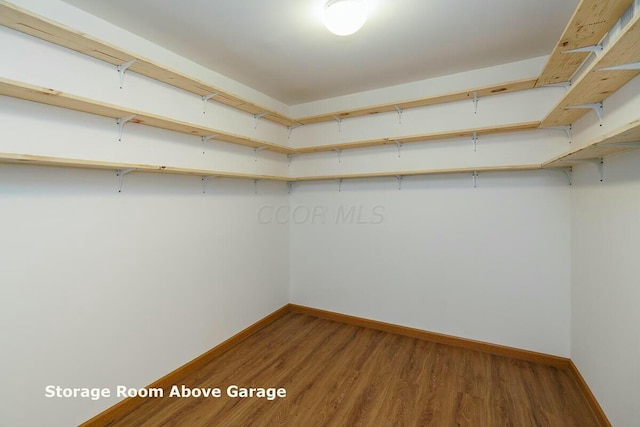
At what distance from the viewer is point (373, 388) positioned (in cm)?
227

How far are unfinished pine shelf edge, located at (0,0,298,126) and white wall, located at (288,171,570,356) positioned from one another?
1677mm

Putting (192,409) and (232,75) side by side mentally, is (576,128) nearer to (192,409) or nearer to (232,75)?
(232,75)

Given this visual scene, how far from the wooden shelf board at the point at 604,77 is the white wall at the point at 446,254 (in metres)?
0.77

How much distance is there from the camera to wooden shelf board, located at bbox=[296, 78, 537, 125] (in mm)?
2383

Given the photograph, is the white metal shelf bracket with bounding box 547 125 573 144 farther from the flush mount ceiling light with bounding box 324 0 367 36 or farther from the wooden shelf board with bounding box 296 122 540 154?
the flush mount ceiling light with bounding box 324 0 367 36

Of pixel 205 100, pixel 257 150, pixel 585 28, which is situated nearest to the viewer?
pixel 585 28

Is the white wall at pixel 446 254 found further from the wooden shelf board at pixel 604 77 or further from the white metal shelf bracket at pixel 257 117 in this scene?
the white metal shelf bracket at pixel 257 117

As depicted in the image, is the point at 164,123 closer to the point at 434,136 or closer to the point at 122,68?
the point at 122,68

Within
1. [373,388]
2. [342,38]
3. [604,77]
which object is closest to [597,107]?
[604,77]

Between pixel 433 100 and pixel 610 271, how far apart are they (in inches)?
73.5

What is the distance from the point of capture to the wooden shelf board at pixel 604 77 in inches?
43.1

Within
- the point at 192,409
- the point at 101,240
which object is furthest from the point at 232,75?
the point at 192,409

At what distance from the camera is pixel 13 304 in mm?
1538

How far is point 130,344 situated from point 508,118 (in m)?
3.62
